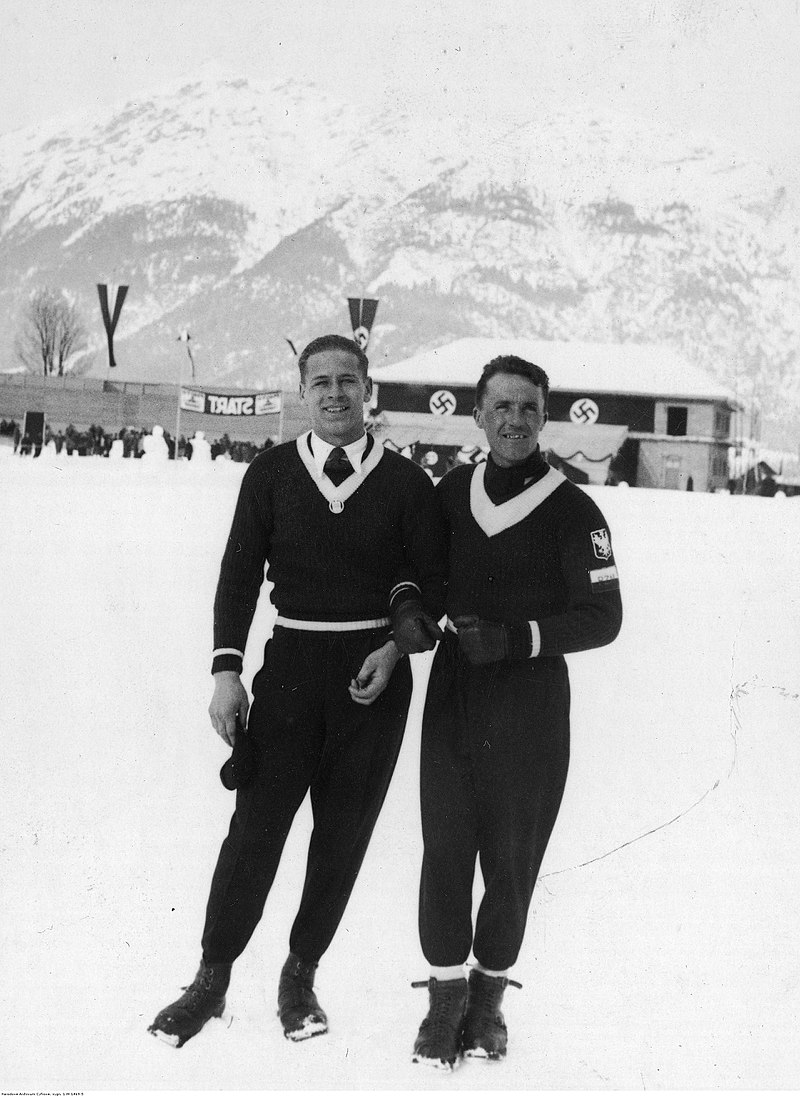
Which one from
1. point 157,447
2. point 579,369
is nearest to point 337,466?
point 157,447

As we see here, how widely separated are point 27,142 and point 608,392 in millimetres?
24351

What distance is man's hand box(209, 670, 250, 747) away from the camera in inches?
93.3

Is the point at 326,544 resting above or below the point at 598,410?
below

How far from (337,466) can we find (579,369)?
84.4 feet

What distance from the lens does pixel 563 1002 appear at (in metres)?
2.62

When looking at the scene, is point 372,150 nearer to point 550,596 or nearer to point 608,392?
point 550,596

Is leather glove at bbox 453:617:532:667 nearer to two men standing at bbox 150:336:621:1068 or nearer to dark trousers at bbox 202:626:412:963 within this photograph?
two men standing at bbox 150:336:621:1068

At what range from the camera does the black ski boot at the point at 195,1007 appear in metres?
2.36

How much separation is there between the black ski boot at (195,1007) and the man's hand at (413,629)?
3.09ft

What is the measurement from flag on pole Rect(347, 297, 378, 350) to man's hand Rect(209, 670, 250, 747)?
2.54 metres

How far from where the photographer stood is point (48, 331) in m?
37.4

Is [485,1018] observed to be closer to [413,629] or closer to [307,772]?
[307,772]

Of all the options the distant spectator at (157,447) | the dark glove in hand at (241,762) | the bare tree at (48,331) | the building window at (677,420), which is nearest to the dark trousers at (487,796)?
the dark glove in hand at (241,762)

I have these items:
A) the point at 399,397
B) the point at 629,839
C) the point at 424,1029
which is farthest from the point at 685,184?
the point at 399,397
